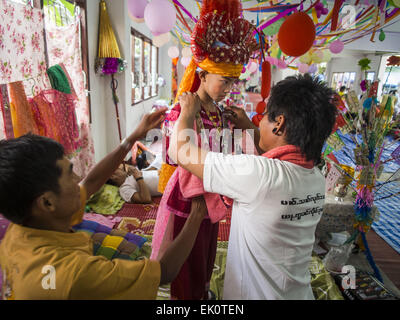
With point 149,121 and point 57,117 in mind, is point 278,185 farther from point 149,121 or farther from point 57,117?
point 57,117

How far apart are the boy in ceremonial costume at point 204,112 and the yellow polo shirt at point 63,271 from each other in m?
0.44

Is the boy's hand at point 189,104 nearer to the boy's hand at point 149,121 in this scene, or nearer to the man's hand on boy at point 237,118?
the boy's hand at point 149,121

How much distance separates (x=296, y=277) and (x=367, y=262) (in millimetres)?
2194

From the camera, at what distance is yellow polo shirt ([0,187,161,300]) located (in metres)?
0.63

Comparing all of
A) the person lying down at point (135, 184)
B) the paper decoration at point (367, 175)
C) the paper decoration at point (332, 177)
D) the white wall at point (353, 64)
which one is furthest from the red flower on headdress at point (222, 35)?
the white wall at point (353, 64)

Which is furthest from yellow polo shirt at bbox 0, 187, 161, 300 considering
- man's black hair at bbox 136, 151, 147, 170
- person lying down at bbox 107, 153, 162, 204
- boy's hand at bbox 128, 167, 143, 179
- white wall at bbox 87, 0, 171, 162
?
man's black hair at bbox 136, 151, 147, 170

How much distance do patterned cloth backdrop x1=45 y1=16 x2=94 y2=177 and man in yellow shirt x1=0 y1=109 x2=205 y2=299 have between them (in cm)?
216

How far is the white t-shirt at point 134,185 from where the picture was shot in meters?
3.49

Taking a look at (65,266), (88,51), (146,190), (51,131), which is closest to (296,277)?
(65,266)

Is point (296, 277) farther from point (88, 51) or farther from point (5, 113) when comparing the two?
point (88, 51)

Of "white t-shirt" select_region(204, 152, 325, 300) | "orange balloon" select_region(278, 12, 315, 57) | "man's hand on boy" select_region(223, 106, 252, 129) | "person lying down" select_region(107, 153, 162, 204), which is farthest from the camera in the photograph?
"person lying down" select_region(107, 153, 162, 204)

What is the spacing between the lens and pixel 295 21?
1.92m

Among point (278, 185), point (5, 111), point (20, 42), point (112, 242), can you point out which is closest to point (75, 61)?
point (20, 42)

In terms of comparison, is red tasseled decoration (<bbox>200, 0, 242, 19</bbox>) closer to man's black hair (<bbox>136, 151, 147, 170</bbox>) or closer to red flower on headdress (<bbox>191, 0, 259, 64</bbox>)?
red flower on headdress (<bbox>191, 0, 259, 64</bbox>)
